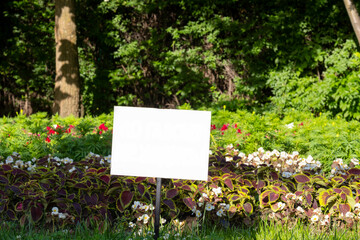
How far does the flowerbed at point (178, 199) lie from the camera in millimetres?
2725

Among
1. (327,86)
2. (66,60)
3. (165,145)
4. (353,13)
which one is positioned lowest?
(165,145)

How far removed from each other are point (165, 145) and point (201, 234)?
2.45ft

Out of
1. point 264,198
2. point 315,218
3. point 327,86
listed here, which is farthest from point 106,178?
point 327,86

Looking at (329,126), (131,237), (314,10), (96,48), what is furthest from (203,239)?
(96,48)

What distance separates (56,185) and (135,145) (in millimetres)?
1021

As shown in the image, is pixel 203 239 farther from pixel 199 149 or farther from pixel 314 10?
pixel 314 10

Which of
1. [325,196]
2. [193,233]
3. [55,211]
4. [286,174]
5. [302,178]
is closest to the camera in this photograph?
[193,233]

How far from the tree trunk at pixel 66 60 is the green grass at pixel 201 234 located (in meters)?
4.51

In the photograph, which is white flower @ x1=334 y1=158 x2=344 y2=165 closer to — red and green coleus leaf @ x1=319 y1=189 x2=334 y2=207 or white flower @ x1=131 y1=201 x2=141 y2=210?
red and green coleus leaf @ x1=319 y1=189 x2=334 y2=207

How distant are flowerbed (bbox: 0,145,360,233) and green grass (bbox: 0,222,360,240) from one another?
0.25 ft

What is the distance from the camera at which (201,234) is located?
260 centimetres

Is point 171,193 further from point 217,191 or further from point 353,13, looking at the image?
point 353,13

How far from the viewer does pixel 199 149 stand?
2209 mm

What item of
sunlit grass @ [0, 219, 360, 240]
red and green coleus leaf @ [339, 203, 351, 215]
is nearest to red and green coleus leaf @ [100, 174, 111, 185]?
sunlit grass @ [0, 219, 360, 240]
